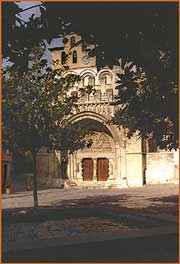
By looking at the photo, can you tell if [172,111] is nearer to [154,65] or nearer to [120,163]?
[154,65]

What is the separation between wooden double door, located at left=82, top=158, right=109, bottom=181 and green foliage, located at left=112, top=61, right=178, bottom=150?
1923 cm

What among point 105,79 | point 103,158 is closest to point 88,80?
point 105,79

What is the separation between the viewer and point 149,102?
495 inches

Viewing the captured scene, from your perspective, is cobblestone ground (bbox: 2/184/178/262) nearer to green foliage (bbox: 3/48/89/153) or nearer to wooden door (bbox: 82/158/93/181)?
green foliage (bbox: 3/48/89/153)

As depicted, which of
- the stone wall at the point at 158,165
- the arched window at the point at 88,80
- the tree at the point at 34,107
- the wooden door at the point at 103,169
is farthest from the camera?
the arched window at the point at 88,80

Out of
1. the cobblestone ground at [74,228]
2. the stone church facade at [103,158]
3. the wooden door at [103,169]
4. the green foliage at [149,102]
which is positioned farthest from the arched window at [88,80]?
the cobblestone ground at [74,228]

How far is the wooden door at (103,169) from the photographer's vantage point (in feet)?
122

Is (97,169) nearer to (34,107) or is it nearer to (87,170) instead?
(87,170)

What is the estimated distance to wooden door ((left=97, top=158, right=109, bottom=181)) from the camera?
37.1m

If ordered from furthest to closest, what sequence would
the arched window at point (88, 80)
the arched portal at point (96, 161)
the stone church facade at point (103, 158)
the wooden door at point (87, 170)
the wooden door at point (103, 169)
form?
the arched window at point (88, 80) < the wooden door at point (87, 170) < the wooden door at point (103, 169) < the arched portal at point (96, 161) < the stone church facade at point (103, 158)

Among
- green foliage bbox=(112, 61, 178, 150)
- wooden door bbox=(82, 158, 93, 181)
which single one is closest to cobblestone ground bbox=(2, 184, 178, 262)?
green foliage bbox=(112, 61, 178, 150)

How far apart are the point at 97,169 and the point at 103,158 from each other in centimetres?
109

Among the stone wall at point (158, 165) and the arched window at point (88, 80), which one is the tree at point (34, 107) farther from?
the arched window at point (88, 80)

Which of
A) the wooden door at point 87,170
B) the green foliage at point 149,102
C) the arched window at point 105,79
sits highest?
the arched window at point 105,79
